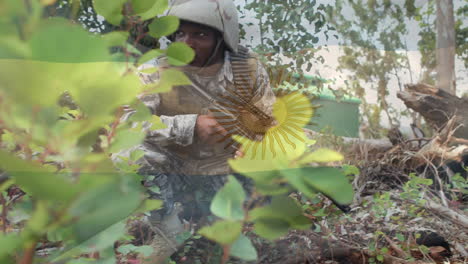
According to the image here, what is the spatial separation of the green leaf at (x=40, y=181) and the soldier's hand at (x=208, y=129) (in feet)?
0.82

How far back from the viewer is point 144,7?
278mm

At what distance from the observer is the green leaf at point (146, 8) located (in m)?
0.28

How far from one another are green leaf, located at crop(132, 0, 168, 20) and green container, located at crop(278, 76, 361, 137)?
0.60 feet

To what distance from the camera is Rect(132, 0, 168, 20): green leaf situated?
28cm

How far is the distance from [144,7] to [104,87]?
0.12 m

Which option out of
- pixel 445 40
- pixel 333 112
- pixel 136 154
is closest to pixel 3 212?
pixel 136 154

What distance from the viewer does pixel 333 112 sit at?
1.50 ft

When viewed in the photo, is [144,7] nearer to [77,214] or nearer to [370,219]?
[77,214]

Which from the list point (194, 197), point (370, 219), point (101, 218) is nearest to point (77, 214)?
point (101, 218)

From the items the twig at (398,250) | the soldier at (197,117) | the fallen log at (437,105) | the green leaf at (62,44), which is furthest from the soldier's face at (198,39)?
the twig at (398,250)

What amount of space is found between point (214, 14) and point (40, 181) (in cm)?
30

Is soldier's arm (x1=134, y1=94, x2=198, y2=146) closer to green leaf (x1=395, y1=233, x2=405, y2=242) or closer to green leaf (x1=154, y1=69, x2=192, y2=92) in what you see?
green leaf (x1=154, y1=69, x2=192, y2=92)

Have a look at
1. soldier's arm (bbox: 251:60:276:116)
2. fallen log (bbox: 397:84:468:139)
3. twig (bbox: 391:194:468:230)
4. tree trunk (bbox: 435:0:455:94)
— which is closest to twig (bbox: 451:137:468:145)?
fallen log (bbox: 397:84:468:139)

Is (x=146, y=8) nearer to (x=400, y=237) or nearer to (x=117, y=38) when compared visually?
(x=117, y=38)
